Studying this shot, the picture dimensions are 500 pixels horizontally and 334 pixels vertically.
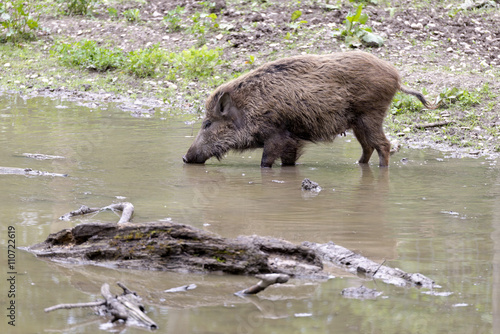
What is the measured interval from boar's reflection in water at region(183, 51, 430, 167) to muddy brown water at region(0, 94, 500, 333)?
12.8 inches

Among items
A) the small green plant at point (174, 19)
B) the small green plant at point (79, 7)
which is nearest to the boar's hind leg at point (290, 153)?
the small green plant at point (174, 19)

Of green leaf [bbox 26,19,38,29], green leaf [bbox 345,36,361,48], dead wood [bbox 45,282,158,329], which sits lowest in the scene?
dead wood [bbox 45,282,158,329]

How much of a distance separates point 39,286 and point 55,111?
8.11 meters

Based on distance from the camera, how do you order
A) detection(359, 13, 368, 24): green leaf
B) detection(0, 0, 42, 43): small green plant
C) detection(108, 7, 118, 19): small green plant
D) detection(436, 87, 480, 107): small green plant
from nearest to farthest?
detection(436, 87, 480, 107): small green plant, detection(359, 13, 368, 24): green leaf, detection(0, 0, 42, 43): small green plant, detection(108, 7, 118, 19): small green plant

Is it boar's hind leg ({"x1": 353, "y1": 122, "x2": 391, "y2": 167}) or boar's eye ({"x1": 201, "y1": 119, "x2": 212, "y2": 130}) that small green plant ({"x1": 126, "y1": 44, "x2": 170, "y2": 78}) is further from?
boar's hind leg ({"x1": 353, "y1": 122, "x2": 391, "y2": 167})

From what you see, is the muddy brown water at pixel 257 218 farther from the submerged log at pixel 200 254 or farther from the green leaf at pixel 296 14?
the green leaf at pixel 296 14

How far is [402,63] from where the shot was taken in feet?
39.8

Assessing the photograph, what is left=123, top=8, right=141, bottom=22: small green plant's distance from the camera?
15.0m

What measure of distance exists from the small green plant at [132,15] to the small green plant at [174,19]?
2.18ft

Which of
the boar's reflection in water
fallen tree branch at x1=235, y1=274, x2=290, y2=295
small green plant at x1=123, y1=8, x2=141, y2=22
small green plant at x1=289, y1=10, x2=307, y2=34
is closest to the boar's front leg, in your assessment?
the boar's reflection in water

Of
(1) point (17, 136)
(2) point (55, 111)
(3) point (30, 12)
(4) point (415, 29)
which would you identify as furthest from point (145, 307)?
(3) point (30, 12)

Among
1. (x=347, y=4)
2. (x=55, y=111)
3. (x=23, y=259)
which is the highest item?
(x=347, y=4)

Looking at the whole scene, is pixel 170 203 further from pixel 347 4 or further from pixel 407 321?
pixel 347 4

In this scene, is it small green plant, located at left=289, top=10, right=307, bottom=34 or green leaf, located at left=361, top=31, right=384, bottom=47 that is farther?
small green plant, located at left=289, top=10, right=307, bottom=34
